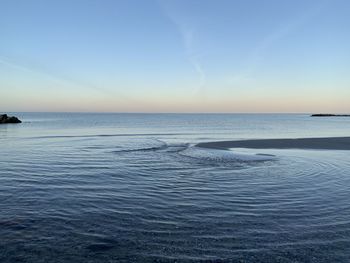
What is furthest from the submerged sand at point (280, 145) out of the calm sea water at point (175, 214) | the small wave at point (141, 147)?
the calm sea water at point (175, 214)

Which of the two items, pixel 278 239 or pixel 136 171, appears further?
pixel 136 171

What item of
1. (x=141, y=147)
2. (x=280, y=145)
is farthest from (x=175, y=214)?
(x=280, y=145)

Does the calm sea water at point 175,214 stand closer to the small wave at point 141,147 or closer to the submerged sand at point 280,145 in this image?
the small wave at point 141,147

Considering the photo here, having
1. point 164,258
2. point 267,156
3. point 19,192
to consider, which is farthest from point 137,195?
point 267,156

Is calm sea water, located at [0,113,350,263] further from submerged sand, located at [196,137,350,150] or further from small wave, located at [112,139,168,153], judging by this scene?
submerged sand, located at [196,137,350,150]

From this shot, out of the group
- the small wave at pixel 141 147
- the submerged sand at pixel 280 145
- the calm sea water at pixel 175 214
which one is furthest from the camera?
the submerged sand at pixel 280 145

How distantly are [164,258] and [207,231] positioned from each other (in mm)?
A: 1907

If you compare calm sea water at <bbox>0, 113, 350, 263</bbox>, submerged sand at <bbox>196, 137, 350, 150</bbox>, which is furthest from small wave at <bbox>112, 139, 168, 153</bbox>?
calm sea water at <bbox>0, 113, 350, 263</bbox>

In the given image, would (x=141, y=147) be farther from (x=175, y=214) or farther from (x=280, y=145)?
(x=175, y=214)

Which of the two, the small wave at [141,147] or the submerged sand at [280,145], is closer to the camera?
the small wave at [141,147]

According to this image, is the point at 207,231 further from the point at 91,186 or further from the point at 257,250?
the point at 91,186

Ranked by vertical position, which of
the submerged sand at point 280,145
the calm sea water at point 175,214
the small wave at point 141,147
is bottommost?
the small wave at point 141,147

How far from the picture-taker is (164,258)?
7293 mm

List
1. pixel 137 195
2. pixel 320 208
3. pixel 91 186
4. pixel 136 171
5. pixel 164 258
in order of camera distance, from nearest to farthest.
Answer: pixel 164 258 → pixel 320 208 → pixel 137 195 → pixel 91 186 → pixel 136 171
